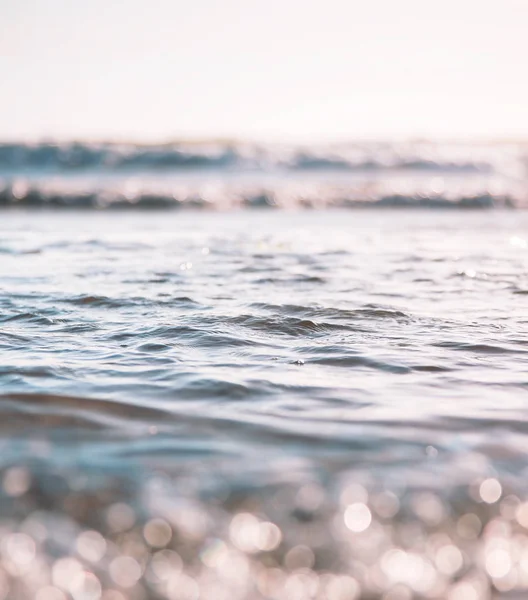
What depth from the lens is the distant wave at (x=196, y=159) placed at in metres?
31.5

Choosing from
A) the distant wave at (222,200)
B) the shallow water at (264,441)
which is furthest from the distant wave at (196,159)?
the shallow water at (264,441)

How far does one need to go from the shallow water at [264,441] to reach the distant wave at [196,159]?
25763mm

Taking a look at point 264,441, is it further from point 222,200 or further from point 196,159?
point 196,159

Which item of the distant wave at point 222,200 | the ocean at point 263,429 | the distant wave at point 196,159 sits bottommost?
the distant wave at point 222,200

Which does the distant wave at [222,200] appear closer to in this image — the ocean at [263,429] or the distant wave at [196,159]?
the distant wave at [196,159]

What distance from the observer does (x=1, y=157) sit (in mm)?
32875

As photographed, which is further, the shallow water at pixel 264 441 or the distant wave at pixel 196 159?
the distant wave at pixel 196 159

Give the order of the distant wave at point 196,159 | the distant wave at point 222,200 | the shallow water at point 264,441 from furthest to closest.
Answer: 1. the distant wave at point 196,159
2. the distant wave at point 222,200
3. the shallow water at point 264,441

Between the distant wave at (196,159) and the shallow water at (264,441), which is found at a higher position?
the distant wave at (196,159)

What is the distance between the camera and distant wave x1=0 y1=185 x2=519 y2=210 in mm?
19297

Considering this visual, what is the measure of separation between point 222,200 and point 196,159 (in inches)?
511

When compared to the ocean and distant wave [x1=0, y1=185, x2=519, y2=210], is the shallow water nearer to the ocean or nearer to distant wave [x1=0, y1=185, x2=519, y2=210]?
the ocean

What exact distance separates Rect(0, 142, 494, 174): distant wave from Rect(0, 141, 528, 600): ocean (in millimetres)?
23817

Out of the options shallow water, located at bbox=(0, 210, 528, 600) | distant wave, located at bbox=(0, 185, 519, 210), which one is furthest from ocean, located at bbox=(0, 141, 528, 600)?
distant wave, located at bbox=(0, 185, 519, 210)
